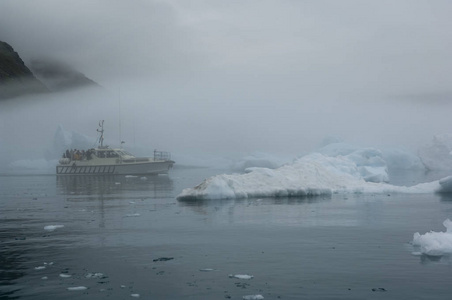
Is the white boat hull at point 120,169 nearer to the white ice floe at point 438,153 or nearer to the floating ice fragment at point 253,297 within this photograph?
the white ice floe at point 438,153

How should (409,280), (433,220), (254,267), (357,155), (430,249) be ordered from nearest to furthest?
(409,280) → (254,267) → (430,249) → (433,220) → (357,155)

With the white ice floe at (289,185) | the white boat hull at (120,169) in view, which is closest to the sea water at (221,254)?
the white ice floe at (289,185)

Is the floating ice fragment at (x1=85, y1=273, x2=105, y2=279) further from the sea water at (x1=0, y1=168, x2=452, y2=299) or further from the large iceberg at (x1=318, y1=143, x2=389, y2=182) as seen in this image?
the large iceberg at (x1=318, y1=143, x2=389, y2=182)

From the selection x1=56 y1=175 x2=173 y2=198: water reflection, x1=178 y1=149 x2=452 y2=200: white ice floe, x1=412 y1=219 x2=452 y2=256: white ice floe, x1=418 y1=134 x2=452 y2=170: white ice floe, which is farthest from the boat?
x1=412 y1=219 x2=452 y2=256: white ice floe

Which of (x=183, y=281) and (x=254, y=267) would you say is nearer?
(x=183, y=281)

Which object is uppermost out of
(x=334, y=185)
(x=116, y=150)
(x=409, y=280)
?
(x=116, y=150)

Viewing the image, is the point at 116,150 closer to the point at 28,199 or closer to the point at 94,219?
the point at 28,199

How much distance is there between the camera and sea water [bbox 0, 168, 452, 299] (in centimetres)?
1056

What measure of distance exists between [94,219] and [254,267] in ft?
33.0

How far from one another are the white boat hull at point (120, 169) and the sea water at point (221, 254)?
48006 millimetres

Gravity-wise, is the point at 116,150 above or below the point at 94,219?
above

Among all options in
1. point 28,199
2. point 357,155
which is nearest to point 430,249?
point 28,199

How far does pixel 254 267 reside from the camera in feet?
40.7

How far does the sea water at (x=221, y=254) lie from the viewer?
Result: 34.7 feet
